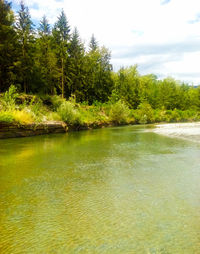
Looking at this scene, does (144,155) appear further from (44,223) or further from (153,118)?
(153,118)

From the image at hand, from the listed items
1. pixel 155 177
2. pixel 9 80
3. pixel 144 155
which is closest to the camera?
pixel 155 177

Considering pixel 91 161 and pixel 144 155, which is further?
pixel 144 155

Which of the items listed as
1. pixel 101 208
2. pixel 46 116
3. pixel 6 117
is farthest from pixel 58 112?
pixel 101 208

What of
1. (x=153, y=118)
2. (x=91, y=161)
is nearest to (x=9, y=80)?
(x=91, y=161)

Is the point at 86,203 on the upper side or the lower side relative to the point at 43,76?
lower

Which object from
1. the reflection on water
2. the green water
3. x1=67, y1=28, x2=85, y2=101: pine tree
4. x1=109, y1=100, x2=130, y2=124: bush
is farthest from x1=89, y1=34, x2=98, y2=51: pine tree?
the green water

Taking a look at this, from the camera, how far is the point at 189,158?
952 centimetres

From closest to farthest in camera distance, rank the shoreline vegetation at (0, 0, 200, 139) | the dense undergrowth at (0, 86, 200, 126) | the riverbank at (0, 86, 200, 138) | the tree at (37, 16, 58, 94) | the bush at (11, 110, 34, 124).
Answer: the bush at (11, 110, 34, 124) → the riverbank at (0, 86, 200, 138) → the dense undergrowth at (0, 86, 200, 126) → the shoreline vegetation at (0, 0, 200, 139) → the tree at (37, 16, 58, 94)

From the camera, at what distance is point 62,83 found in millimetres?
39156

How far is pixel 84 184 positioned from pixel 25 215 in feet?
7.47

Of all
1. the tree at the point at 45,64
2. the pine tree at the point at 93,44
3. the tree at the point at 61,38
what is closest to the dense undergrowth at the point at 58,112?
the tree at the point at 45,64

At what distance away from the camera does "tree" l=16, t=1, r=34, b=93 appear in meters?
29.4

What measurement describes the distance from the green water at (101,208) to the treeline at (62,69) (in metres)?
23.4

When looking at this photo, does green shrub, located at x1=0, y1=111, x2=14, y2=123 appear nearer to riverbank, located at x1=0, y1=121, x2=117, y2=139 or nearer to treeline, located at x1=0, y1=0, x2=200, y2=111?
riverbank, located at x1=0, y1=121, x2=117, y2=139
